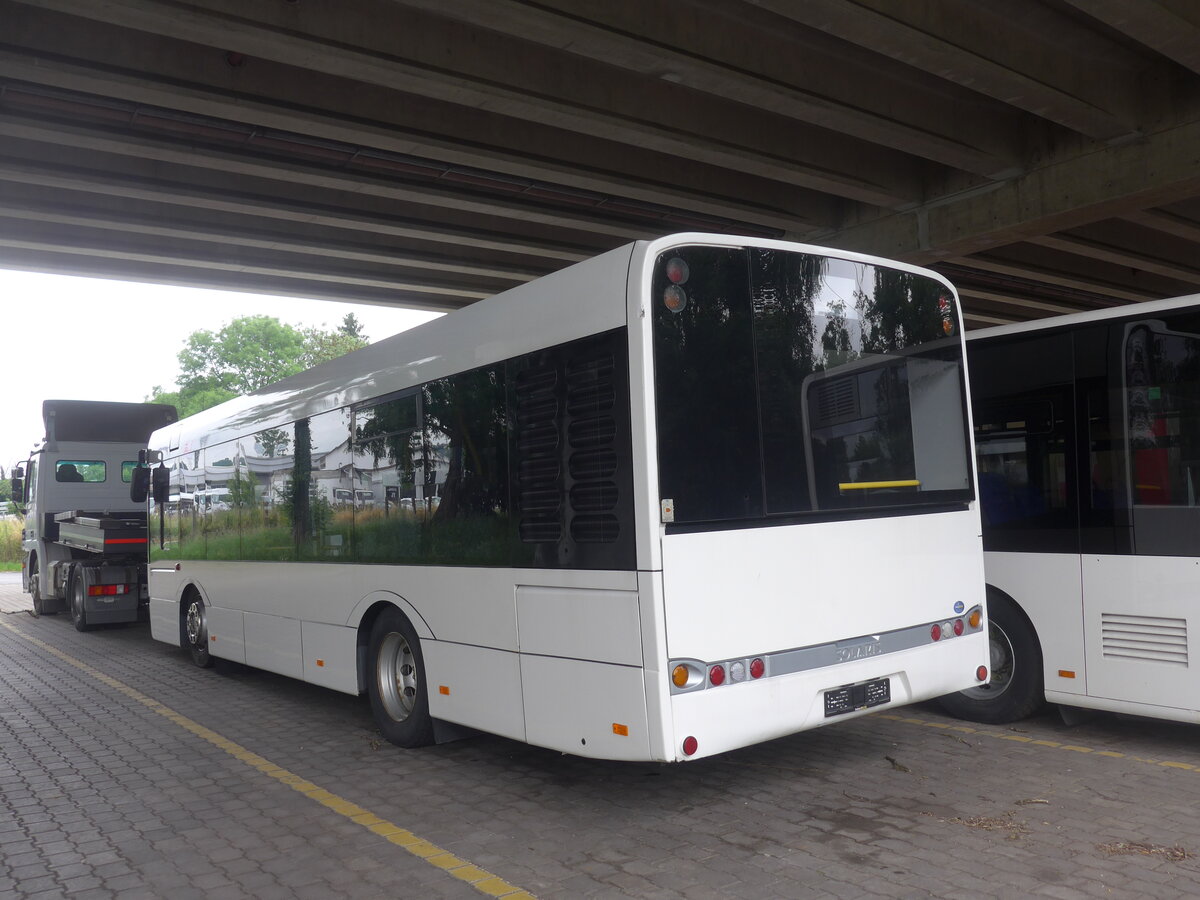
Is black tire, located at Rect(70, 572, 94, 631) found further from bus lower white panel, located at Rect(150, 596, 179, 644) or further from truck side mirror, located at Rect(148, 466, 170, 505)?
truck side mirror, located at Rect(148, 466, 170, 505)

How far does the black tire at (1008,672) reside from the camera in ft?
22.9

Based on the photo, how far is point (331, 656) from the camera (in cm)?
806

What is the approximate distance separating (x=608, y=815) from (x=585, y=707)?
0.74 metres

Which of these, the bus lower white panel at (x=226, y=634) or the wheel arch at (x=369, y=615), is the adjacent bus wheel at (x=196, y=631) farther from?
the wheel arch at (x=369, y=615)

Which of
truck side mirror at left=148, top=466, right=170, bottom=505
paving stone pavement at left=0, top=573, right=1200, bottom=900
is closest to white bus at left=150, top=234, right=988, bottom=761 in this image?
paving stone pavement at left=0, top=573, right=1200, bottom=900

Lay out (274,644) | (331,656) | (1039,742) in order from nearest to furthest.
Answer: (1039,742) < (331,656) < (274,644)

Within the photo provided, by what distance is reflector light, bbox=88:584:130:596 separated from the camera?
52.0 ft

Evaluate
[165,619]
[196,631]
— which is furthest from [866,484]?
[165,619]

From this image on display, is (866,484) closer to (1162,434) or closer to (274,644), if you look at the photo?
(1162,434)

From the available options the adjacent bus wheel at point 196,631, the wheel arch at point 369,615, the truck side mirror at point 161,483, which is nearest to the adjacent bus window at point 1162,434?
the wheel arch at point 369,615

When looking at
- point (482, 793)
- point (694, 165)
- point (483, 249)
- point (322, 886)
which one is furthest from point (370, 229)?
point (322, 886)

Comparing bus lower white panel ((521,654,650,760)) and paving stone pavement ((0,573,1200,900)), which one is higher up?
bus lower white panel ((521,654,650,760))

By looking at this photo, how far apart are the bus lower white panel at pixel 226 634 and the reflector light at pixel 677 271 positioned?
6.63 m

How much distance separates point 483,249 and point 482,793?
41.7 ft
